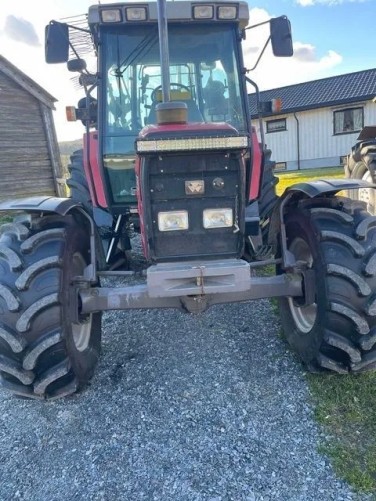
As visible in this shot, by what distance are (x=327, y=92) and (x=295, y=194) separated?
66.7 feet

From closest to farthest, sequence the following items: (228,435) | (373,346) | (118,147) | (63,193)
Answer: (228,435), (373,346), (118,147), (63,193)

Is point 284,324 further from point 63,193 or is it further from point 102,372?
point 63,193

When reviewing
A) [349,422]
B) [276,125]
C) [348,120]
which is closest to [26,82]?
[349,422]

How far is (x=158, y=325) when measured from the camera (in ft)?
13.0

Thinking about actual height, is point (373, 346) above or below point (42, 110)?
below

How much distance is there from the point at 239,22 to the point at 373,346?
2.69 m

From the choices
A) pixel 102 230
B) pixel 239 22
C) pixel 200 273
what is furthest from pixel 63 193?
pixel 200 273

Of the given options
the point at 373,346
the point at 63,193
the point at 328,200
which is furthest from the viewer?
the point at 63,193

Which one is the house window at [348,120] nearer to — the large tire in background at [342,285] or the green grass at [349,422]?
the large tire in background at [342,285]

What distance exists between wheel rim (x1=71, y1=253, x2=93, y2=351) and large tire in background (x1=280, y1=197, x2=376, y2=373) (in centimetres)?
160

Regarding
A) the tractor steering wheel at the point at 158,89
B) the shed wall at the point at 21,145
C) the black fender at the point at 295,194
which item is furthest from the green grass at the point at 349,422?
the shed wall at the point at 21,145

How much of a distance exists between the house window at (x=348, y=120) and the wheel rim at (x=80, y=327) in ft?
63.8

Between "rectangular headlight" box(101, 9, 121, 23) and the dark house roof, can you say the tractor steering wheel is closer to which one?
"rectangular headlight" box(101, 9, 121, 23)

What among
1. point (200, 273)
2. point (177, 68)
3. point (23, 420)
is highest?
point (177, 68)
